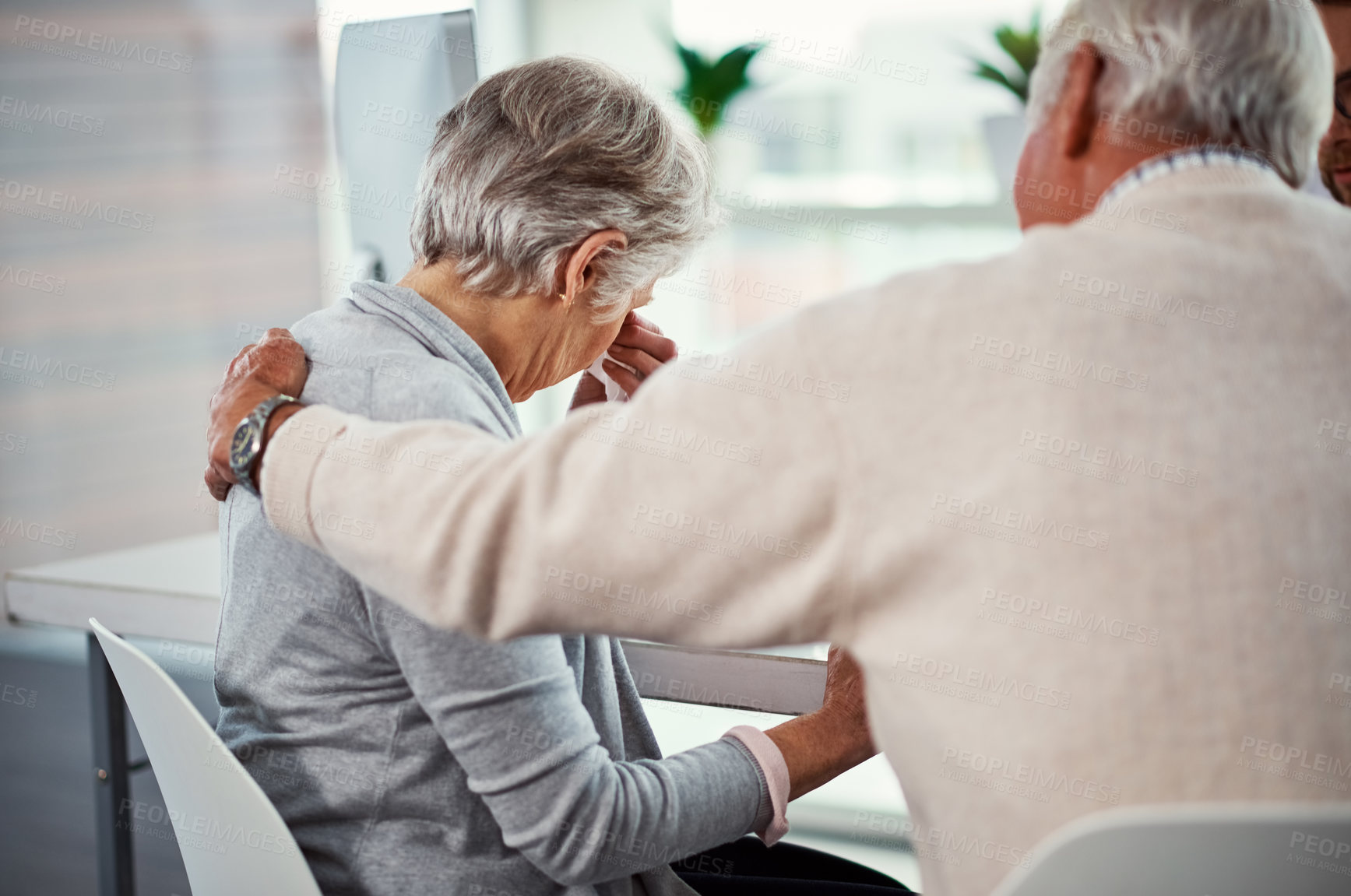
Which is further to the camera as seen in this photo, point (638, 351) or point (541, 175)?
point (638, 351)

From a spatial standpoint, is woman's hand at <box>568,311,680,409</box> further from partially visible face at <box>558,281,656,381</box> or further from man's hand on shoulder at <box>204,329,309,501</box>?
man's hand on shoulder at <box>204,329,309,501</box>

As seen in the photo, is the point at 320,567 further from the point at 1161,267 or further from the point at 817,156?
the point at 817,156

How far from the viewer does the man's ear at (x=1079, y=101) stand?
783mm

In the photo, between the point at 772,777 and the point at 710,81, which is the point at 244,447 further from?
the point at 710,81

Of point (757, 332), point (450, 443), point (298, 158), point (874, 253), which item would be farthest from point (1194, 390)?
point (298, 158)

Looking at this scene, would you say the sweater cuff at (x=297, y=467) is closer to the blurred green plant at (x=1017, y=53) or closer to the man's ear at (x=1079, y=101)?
the man's ear at (x=1079, y=101)

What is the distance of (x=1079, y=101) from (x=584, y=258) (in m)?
0.54

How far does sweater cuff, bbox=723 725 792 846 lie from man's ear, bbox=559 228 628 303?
1.64 ft

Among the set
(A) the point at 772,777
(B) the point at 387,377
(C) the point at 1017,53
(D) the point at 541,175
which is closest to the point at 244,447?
(B) the point at 387,377

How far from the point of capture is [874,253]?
4.07 meters

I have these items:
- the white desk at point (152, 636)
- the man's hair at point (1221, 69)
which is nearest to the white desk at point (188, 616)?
the white desk at point (152, 636)

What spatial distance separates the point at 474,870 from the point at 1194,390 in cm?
73

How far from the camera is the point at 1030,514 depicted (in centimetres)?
64

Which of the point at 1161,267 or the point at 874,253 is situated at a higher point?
the point at 1161,267
